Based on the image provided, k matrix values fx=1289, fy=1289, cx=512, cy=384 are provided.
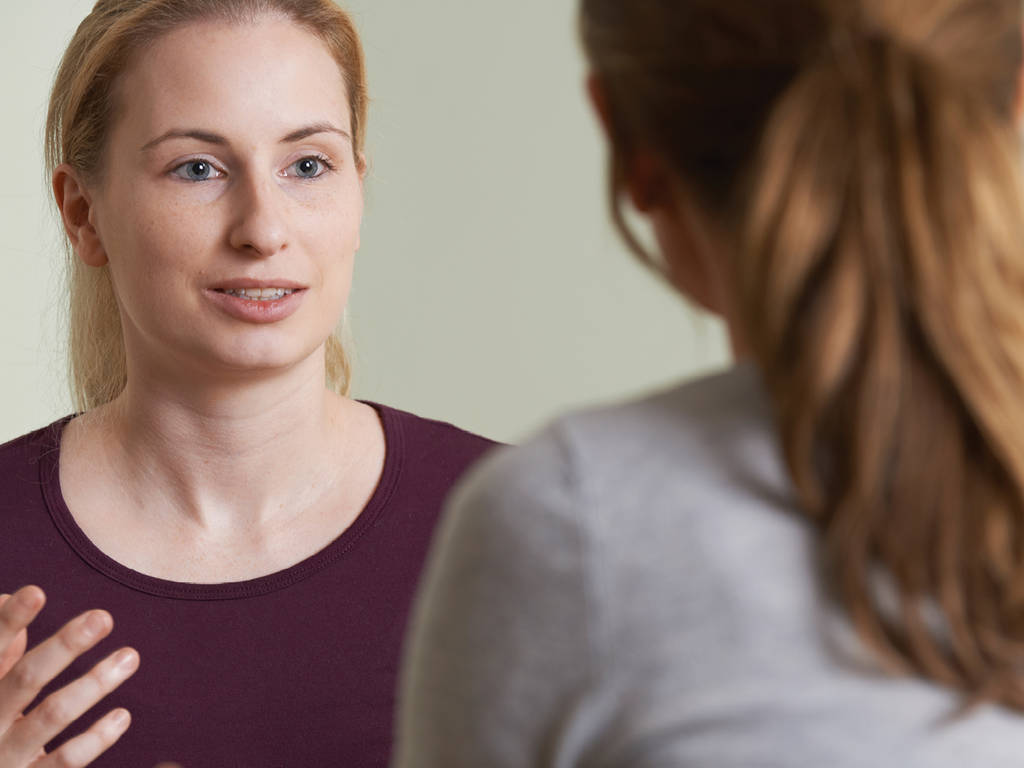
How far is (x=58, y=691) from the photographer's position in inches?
49.2

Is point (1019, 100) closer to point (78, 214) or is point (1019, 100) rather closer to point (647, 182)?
point (647, 182)

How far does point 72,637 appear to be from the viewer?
1210 millimetres

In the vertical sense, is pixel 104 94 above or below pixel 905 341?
above

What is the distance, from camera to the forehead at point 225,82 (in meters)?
1.56

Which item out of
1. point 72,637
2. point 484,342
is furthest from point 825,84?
point 484,342

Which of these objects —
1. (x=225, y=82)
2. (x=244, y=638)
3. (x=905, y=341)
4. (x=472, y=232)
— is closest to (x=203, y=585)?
(x=244, y=638)

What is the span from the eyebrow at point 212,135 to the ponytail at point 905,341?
102 cm

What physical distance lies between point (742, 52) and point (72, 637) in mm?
857

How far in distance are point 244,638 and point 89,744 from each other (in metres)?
0.37

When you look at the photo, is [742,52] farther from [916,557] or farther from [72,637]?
[72,637]

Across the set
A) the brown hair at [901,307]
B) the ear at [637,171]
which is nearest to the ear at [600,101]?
the ear at [637,171]

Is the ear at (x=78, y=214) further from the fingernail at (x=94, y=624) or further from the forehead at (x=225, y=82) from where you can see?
the fingernail at (x=94, y=624)

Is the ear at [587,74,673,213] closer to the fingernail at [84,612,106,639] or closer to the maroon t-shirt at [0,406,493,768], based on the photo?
the fingernail at [84,612,106,639]

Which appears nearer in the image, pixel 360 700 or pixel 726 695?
pixel 726 695
